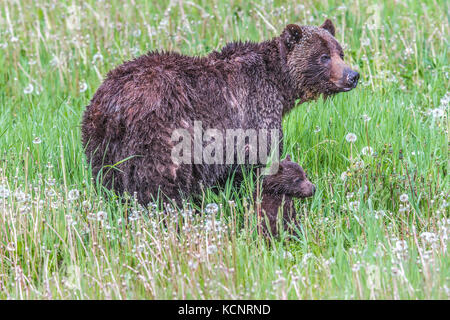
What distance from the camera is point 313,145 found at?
7047 millimetres

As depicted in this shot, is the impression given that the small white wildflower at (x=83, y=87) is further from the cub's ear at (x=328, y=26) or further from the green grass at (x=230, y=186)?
the cub's ear at (x=328, y=26)

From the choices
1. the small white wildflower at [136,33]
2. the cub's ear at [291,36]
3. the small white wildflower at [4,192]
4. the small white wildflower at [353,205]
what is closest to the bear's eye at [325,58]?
the cub's ear at [291,36]

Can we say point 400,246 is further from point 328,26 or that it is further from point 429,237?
point 328,26

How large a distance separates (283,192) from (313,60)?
1377mm

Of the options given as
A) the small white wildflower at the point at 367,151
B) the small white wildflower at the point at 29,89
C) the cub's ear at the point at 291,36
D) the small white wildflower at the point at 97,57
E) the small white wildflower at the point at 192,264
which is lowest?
the small white wildflower at the point at 192,264

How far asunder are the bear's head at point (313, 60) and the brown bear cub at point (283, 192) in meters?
0.99

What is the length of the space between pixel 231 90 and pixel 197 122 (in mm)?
506

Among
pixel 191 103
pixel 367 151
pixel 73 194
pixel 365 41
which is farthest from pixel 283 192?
pixel 365 41

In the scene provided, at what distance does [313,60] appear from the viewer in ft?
21.8

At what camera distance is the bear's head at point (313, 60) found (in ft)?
21.7

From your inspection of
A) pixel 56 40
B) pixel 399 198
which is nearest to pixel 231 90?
pixel 399 198

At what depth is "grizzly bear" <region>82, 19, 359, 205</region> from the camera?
5668 mm
